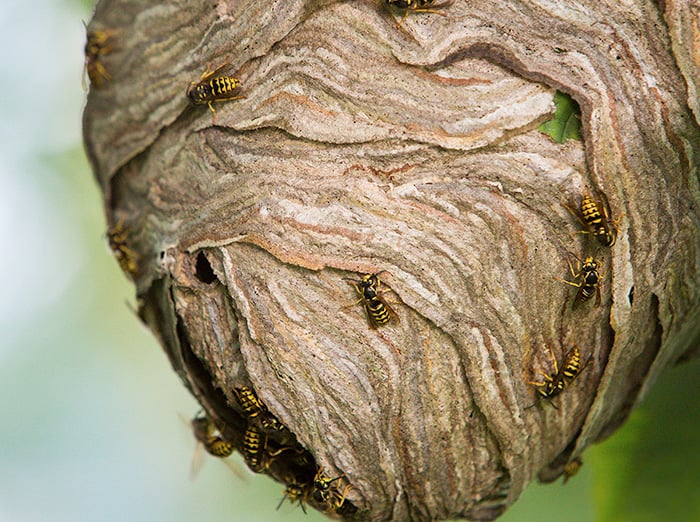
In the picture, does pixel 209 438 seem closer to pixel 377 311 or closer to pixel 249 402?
pixel 249 402

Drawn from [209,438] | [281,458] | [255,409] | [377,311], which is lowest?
[281,458]

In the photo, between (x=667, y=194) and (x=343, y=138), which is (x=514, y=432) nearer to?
(x=667, y=194)

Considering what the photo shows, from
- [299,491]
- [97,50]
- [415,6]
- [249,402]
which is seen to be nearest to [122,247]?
[97,50]

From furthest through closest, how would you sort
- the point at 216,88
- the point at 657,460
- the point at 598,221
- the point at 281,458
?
the point at 657,460 → the point at 281,458 → the point at 216,88 → the point at 598,221

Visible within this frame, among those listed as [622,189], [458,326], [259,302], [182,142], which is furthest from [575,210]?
[182,142]

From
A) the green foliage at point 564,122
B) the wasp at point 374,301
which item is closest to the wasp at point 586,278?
the green foliage at point 564,122

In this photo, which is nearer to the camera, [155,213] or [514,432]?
[514,432]

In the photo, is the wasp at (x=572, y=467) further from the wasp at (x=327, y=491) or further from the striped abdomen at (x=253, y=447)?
the striped abdomen at (x=253, y=447)
